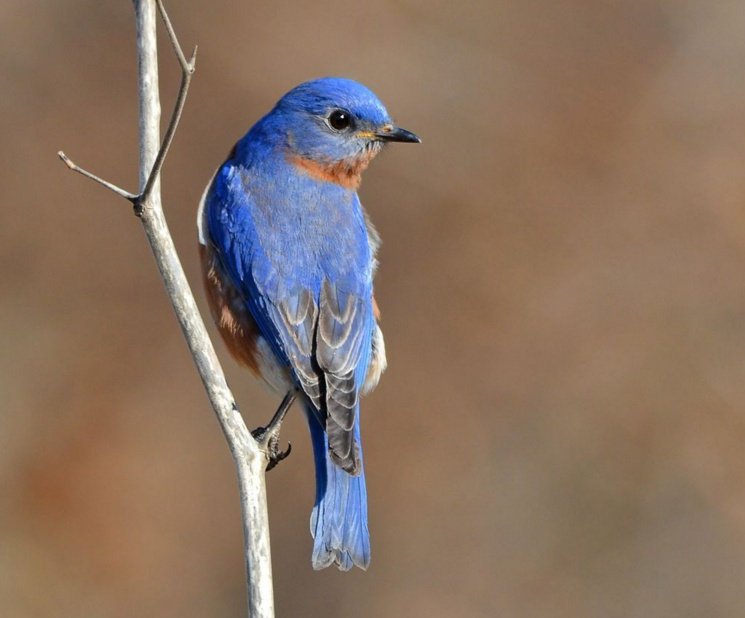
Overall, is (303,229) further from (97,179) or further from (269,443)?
(97,179)

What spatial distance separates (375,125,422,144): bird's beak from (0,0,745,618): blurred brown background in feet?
9.66

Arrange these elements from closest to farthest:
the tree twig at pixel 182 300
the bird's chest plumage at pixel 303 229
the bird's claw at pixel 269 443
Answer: the tree twig at pixel 182 300, the bird's claw at pixel 269 443, the bird's chest plumage at pixel 303 229

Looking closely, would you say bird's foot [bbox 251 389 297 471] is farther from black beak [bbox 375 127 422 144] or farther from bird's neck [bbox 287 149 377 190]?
black beak [bbox 375 127 422 144]

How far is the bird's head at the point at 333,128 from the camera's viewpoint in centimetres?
519

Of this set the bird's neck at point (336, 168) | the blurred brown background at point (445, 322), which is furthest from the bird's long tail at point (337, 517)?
the blurred brown background at point (445, 322)

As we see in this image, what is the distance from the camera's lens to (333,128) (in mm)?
5230

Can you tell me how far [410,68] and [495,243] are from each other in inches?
57.0

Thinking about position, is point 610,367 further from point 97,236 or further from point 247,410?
point 97,236

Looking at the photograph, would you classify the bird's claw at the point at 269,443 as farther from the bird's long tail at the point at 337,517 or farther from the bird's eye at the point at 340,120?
the bird's eye at the point at 340,120

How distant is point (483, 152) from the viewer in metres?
8.64

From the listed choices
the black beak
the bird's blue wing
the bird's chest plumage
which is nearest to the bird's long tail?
the bird's blue wing

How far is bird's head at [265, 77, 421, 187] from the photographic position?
5191 millimetres

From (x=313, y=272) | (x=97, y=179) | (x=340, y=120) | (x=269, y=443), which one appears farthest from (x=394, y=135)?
(x=97, y=179)

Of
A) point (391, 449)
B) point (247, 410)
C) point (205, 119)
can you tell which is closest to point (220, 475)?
point (247, 410)
